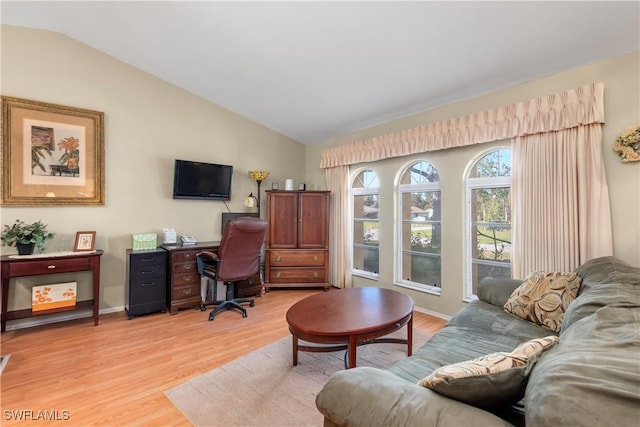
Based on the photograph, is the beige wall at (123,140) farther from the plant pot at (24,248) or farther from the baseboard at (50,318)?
the plant pot at (24,248)

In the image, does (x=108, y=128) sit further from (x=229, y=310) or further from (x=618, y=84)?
(x=618, y=84)

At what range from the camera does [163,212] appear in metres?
4.00

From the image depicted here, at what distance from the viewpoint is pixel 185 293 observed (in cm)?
368

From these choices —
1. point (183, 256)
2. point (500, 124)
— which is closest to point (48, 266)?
point (183, 256)

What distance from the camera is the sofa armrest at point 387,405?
0.87 meters

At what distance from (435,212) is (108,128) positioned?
4245 mm

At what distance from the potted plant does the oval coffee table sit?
2798mm

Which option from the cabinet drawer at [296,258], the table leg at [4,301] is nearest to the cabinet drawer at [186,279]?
the cabinet drawer at [296,258]

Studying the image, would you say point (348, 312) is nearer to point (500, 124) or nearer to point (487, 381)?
point (487, 381)

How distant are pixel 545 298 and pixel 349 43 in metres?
2.66

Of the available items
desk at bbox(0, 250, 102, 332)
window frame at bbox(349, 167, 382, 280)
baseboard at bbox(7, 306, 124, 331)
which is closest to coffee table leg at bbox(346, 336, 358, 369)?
window frame at bbox(349, 167, 382, 280)

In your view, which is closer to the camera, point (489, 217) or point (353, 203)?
point (489, 217)

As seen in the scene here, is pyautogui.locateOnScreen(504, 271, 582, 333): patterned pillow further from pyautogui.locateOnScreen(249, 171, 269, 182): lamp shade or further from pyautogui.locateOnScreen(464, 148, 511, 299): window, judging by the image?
pyautogui.locateOnScreen(249, 171, 269, 182): lamp shade

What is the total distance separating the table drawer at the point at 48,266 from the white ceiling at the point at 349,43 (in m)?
2.49
